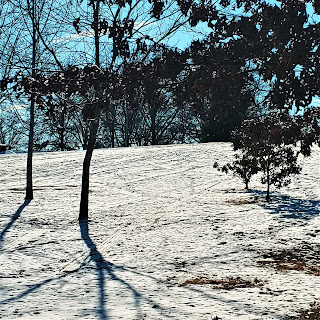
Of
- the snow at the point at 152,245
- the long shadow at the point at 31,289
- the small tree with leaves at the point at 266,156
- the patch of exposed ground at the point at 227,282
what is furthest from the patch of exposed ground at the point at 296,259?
the long shadow at the point at 31,289

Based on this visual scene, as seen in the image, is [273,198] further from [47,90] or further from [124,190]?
[47,90]

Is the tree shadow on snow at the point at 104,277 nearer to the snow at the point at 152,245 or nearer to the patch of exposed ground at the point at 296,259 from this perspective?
the snow at the point at 152,245

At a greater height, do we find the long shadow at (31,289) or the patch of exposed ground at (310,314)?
the patch of exposed ground at (310,314)

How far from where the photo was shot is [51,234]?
10359 millimetres

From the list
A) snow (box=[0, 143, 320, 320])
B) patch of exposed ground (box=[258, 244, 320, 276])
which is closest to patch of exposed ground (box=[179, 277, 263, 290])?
snow (box=[0, 143, 320, 320])

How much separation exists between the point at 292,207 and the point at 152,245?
5.05 metres

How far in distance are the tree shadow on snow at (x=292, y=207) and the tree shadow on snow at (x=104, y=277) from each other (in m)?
4.85

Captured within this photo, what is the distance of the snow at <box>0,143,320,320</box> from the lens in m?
5.84

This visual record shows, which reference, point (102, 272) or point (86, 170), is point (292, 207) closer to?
point (86, 170)

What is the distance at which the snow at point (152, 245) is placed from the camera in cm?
584

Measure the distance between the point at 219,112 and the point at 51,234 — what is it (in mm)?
5272

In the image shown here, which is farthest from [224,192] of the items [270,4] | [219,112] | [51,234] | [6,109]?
[270,4]

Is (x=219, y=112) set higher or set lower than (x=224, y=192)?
higher

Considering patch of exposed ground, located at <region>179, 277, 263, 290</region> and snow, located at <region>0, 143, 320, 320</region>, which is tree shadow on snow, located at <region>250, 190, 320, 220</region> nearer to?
snow, located at <region>0, 143, 320, 320</region>
